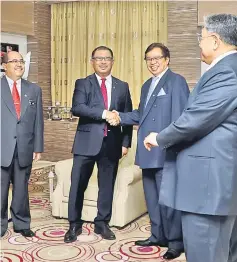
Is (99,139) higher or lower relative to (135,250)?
higher

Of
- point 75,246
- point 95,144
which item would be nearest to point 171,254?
point 75,246

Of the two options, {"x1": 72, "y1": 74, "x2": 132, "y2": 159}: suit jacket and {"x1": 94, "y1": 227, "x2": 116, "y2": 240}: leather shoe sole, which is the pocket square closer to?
{"x1": 72, "y1": 74, "x2": 132, "y2": 159}: suit jacket

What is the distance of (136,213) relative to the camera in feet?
12.2

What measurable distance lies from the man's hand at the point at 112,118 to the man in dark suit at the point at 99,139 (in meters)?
0.02

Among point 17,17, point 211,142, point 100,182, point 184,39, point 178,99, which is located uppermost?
point 17,17

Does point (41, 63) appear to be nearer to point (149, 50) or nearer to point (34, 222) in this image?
point (34, 222)

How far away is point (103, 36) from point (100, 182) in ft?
9.79

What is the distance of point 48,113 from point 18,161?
291 centimetres

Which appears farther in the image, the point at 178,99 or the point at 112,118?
the point at 112,118

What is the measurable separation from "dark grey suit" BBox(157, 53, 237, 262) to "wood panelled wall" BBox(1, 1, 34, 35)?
3950 mm

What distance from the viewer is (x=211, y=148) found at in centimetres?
194

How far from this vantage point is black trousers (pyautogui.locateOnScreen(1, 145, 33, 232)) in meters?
3.19

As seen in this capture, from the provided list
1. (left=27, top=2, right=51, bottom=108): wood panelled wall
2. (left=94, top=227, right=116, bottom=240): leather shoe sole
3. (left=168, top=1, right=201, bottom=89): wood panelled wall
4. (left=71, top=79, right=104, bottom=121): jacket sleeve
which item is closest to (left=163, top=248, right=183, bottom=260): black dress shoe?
(left=94, top=227, right=116, bottom=240): leather shoe sole

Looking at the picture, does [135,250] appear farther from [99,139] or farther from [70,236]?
[99,139]
